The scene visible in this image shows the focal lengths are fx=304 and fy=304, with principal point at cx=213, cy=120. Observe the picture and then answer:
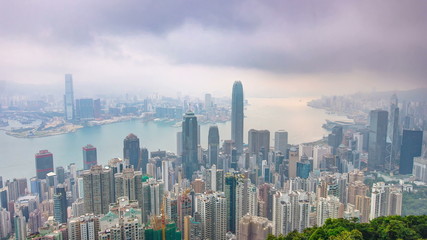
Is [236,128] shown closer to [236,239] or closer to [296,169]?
[296,169]

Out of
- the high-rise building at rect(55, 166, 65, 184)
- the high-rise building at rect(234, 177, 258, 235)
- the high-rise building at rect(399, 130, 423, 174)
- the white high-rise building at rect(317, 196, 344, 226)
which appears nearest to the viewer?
the white high-rise building at rect(317, 196, 344, 226)

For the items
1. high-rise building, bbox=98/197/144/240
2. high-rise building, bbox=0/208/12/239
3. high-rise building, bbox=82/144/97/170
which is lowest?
high-rise building, bbox=0/208/12/239

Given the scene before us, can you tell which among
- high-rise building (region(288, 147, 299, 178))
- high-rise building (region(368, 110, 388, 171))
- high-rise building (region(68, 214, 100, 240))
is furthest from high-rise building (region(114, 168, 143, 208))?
high-rise building (region(368, 110, 388, 171))

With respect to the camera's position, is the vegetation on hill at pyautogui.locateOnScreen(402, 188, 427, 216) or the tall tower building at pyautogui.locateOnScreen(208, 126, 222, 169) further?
the tall tower building at pyautogui.locateOnScreen(208, 126, 222, 169)

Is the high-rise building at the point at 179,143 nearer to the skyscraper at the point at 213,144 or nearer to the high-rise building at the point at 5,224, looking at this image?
the skyscraper at the point at 213,144

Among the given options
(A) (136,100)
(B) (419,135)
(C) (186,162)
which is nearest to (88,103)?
(A) (136,100)

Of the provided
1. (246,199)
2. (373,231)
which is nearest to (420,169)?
(246,199)

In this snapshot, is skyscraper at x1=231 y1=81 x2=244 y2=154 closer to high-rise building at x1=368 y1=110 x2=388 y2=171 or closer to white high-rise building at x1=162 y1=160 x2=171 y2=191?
white high-rise building at x1=162 y1=160 x2=171 y2=191
